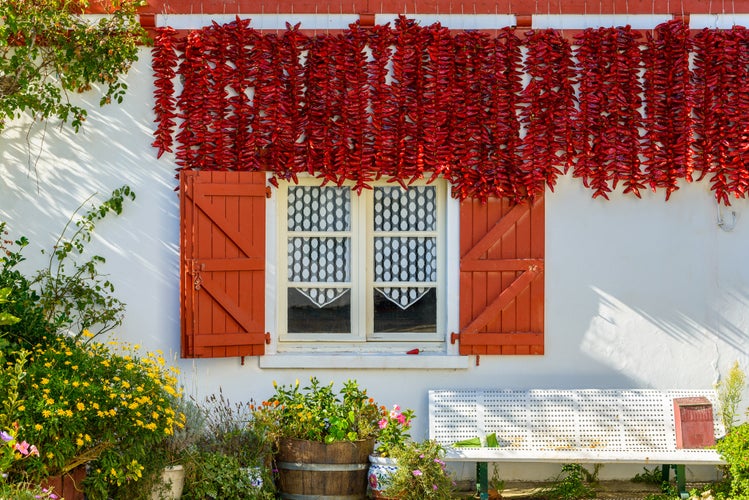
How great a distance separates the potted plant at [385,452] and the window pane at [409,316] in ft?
3.87

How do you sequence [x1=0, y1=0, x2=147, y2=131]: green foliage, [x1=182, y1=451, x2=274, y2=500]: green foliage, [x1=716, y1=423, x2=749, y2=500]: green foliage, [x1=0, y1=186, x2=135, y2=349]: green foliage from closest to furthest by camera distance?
[x1=182, y1=451, x2=274, y2=500]: green foliage < [x1=716, y1=423, x2=749, y2=500]: green foliage < [x1=0, y1=0, x2=147, y2=131]: green foliage < [x1=0, y1=186, x2=135, y2=349]: green foliage

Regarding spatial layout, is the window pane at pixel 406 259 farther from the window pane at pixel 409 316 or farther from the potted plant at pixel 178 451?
the potted plant at pixel 178 451

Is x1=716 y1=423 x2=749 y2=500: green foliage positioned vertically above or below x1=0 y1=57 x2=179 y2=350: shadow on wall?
below

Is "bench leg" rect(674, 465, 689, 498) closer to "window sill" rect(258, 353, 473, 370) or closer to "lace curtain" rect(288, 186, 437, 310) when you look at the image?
"window sill" rect(258, 353, 473, 370)

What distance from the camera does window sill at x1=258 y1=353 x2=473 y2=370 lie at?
783 centimetres

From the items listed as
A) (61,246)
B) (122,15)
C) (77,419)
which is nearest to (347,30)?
(122,15)

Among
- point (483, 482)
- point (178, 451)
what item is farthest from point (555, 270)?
point (178, 451)

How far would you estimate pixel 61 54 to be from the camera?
759 cm

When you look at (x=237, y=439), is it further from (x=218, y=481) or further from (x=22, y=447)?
(x=22, y=447)

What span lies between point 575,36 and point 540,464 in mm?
3134

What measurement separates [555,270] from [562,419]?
3.54 feet

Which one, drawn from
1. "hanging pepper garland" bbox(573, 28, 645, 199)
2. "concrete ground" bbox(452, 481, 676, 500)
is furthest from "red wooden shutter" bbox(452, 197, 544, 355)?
"concrete ground" bbox(452, 481, 676, 500)

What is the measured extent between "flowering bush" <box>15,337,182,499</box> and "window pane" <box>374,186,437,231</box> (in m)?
2.28

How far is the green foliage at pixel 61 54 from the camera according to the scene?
7453mm
